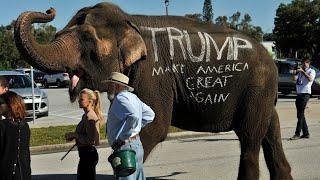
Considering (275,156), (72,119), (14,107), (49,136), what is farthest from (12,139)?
(72,119)

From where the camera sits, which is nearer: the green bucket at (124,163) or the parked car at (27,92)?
the green bucket at (124,163)

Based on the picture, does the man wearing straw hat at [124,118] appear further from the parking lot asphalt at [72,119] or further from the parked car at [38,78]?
the parked car at [38,78]

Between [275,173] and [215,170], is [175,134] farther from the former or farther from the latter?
[275,173]

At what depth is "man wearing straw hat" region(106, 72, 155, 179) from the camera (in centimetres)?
487

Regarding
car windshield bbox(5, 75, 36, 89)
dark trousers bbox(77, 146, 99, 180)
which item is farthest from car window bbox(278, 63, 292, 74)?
dark trousers bbox(77, 146, 99, 180)

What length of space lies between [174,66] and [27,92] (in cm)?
1342

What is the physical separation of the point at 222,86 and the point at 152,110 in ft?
3.58

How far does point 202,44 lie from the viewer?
604 centimetres

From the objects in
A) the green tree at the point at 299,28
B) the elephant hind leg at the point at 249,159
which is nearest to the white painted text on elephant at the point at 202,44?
the elephant hind leg at the point at 249,159

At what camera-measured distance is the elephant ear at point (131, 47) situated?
216 inches

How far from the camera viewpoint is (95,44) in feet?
18.0

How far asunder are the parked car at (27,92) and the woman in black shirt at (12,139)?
13.3 m

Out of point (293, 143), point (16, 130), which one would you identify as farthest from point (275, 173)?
point (293, 143)

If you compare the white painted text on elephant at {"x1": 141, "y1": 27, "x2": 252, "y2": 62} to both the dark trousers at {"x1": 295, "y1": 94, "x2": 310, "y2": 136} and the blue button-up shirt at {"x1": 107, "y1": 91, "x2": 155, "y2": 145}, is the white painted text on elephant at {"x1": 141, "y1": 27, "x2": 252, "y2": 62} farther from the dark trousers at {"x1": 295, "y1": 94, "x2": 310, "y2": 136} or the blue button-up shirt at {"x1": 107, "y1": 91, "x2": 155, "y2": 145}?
the dark trousers at {"x1": 295, "y1": 94, "x2": 310, "y2": 136}
